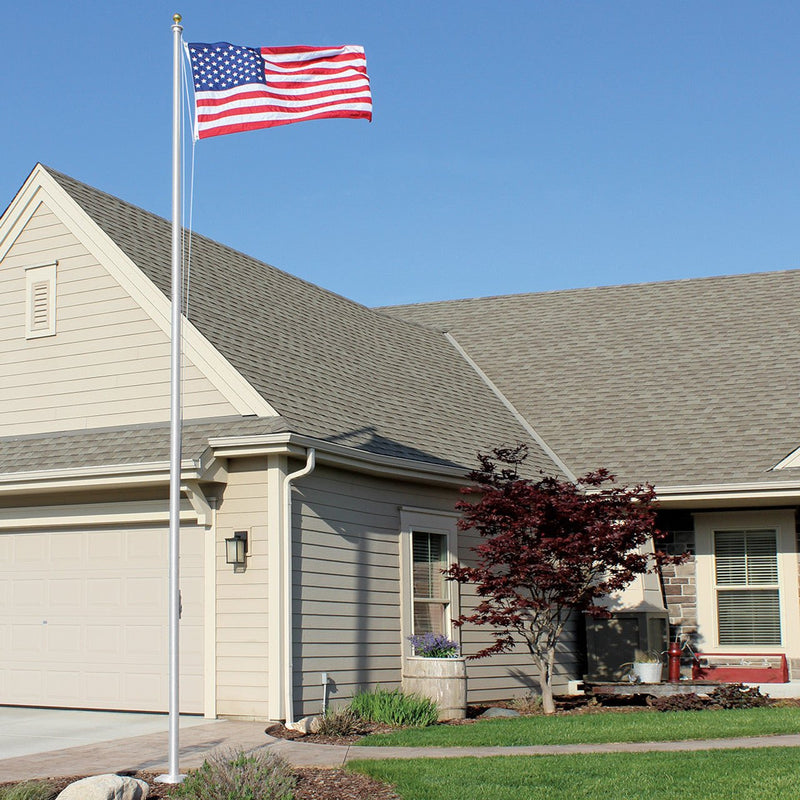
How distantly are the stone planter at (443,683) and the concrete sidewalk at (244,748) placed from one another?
277 cm

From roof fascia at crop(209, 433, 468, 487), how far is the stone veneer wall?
3.66 metres

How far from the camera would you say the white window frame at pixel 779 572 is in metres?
16.4

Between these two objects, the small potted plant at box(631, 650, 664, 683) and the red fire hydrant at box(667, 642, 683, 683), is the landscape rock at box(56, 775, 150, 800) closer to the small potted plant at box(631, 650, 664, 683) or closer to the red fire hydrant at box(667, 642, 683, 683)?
the small potted plant at box(631, 650, 664, 683)

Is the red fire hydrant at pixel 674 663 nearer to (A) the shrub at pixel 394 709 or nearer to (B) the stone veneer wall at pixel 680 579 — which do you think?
(B) the stone veneer wall at pixel 680 579

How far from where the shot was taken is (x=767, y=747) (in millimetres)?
10328

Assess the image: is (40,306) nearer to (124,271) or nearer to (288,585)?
(124,271)

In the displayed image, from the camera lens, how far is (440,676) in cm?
1373

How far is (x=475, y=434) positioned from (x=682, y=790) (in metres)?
9.51

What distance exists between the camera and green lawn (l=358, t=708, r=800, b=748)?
1114cm

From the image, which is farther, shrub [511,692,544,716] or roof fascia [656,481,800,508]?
roof fascia [656,481,800,508]

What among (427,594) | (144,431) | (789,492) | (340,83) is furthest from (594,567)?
(340,83)

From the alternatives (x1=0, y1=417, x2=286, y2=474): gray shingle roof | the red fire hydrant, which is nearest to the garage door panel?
(x1=0, y1=417, x2=286, y2=474): gray shingle roof

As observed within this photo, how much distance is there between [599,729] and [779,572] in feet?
19.4

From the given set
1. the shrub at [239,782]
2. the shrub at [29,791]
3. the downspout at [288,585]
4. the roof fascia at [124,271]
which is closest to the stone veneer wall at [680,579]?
the downspout at [288,585]
